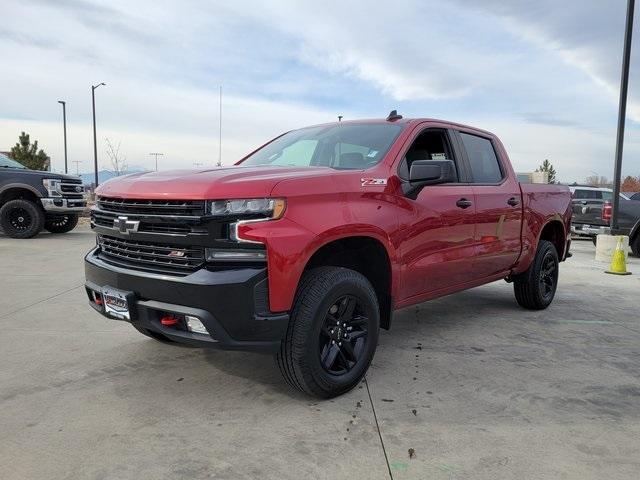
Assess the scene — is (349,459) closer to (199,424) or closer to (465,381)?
(199,424)

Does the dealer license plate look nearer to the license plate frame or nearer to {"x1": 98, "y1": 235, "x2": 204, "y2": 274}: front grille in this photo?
the license plate frame

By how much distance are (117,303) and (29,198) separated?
9958 millimetres

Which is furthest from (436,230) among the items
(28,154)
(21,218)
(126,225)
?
(28,154)

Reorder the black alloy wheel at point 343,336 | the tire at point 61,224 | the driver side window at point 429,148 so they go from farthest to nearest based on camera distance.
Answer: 1. the tire at point 61,224
2. the driver side window at point 429,148
3. the black alloy wheel at point 343,336

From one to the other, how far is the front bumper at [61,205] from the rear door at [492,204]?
9.53m

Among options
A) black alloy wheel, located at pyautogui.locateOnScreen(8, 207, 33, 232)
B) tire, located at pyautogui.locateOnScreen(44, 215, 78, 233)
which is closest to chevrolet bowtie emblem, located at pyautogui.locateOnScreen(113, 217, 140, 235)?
black alloy wheel, located at pyautogui.locateOnScreen(8, 207, 33, 232)

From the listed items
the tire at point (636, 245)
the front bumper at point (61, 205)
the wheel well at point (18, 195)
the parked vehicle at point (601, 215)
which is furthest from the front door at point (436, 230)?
the wheel well at point (18, 195)

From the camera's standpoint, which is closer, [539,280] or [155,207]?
[155,207]

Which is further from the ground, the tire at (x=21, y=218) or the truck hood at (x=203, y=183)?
the truck hood at (x=203, y=183)

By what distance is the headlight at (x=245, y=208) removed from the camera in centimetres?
288

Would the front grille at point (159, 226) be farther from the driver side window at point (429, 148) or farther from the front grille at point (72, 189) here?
the front grille at point (72, 189)

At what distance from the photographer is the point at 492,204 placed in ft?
15.7

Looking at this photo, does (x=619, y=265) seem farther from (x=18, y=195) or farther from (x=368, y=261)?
(x=18, y=195)

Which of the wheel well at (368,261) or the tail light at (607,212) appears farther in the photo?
the tail light at (607,212)
